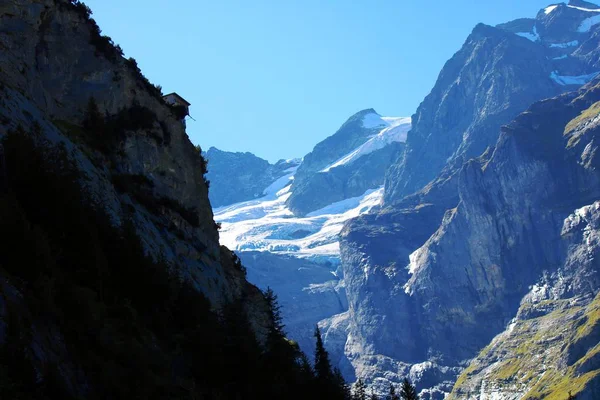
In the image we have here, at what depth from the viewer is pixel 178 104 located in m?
59.4

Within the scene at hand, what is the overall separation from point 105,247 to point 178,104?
31007 mm

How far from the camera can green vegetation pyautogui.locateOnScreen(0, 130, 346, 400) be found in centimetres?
1925

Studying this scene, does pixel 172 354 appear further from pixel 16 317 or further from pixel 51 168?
pixel 16 317

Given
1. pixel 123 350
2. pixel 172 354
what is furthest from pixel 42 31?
pixel 123 350

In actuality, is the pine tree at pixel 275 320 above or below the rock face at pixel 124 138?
below

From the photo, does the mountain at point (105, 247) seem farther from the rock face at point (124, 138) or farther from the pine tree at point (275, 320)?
the pine tree at point (275, 320)

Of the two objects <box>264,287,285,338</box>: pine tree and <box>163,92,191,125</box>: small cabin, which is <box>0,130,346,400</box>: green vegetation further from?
<box>163,92,191,125</box>: small cabin

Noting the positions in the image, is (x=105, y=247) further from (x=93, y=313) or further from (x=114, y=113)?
(x=114, y=113)

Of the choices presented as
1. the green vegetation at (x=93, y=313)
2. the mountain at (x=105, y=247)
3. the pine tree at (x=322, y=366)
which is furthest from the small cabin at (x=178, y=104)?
the pine tree at (x=322, y=366)

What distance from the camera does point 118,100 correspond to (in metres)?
49.9

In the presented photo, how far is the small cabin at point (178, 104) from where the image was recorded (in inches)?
2275

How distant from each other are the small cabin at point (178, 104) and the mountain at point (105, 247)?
553 mm

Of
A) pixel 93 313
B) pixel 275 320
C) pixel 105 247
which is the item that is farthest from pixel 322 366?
pixel 93 313

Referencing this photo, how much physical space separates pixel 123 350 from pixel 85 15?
34.6 meters
